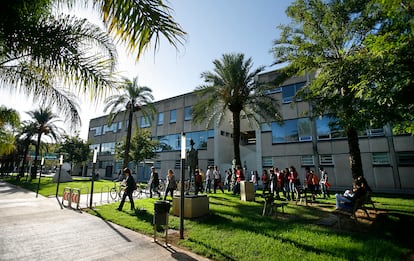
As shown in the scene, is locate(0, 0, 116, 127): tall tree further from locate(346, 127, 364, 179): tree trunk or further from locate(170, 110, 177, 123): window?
locate(170, 110, 177, 123): window

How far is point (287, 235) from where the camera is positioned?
5.74 meters

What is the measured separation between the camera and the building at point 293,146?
16859 millimetres

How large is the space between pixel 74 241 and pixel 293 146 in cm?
1935

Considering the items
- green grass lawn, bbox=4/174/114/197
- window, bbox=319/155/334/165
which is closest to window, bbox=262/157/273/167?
window, bbox=319/155/334/165

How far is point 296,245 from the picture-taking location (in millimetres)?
5074

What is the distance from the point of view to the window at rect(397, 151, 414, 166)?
53.7ft

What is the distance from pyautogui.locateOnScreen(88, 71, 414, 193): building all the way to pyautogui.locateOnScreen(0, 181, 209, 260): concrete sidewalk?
379 inches

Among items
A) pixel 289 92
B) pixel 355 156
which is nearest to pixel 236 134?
pixel 355 156

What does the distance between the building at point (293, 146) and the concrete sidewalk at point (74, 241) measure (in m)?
9.62

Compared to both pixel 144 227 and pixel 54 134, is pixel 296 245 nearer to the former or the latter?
pixel 144 227

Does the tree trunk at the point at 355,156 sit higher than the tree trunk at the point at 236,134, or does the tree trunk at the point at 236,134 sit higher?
the tree trunk at the point at 236,134

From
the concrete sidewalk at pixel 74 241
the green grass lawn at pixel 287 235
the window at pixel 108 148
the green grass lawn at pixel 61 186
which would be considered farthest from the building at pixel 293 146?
the window at pixel 108 148

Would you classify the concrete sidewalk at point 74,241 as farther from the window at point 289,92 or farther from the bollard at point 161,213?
the window at point 289,92

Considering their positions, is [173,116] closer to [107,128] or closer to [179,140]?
[179,140]
